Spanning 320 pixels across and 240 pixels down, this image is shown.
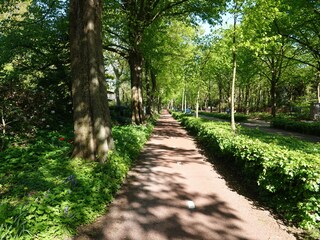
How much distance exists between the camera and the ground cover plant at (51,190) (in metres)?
3.62

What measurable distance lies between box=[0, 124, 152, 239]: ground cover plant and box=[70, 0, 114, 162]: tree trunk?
422 mm

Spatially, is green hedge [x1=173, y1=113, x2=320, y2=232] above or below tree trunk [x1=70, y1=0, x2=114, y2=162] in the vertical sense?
below

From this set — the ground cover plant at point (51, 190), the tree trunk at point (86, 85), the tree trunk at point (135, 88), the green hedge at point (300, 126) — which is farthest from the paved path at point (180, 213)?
the green hedge at point (300, 126)

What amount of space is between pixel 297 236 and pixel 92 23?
6.33 m

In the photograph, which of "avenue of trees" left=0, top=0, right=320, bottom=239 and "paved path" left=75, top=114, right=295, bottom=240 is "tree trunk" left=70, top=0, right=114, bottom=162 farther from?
"paved path" left=75, top=114, right=295, bottom=240

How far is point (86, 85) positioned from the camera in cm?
662

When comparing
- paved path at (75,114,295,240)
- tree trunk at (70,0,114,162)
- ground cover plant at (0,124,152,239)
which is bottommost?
paved path at (75,114,295,240)

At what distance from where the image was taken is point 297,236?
4.36 meters

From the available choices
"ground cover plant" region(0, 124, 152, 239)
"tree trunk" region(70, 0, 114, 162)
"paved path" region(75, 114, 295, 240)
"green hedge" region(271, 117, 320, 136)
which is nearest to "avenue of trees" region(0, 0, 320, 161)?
"tree trunk" region(70, 0, 114, 162)

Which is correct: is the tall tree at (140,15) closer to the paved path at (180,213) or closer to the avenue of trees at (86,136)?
the avenue of trees at (86,136)

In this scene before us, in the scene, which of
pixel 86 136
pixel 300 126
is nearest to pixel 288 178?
pixel 86 136

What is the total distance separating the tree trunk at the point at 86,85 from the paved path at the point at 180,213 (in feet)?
4.48

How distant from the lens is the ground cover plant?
3.62 metres

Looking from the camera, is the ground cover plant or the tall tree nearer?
the ground cover plant
